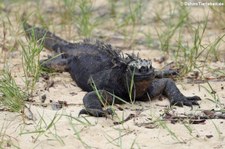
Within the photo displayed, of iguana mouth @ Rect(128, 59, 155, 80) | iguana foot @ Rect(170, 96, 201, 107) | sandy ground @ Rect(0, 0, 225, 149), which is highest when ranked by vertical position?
iguana mouth @ Rect(128, 59, 155, 80)

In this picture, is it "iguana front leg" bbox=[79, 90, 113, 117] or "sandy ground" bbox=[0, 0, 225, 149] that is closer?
"sandy ground" bbox=[0, 0, 225, 149]

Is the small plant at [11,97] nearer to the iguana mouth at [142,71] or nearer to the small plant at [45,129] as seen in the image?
the small plant at [45,129]

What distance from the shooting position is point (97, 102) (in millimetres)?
5805

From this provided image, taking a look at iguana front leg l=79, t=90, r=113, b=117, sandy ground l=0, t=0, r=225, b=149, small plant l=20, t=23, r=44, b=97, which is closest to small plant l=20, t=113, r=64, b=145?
sandy ground l=0, t=0, r=225, b=149

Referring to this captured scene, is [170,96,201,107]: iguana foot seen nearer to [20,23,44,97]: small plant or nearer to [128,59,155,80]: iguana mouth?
[128,59,155,80]: iguana mouth

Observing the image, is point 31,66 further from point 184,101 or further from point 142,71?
point 184,101

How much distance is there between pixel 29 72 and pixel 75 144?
189cm

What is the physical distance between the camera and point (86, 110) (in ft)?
18.4

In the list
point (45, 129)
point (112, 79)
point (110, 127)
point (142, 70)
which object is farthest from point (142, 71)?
point (45, 129)

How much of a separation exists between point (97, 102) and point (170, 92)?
2.77 feet

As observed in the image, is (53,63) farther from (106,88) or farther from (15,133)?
(15,133)

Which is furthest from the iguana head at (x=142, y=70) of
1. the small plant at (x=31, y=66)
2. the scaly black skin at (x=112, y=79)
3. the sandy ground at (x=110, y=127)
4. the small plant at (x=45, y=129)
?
the small plant at (x=31, y=66)

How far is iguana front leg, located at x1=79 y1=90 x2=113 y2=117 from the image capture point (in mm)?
5551

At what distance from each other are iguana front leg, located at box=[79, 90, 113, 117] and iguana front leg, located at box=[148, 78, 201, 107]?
1.63ft
